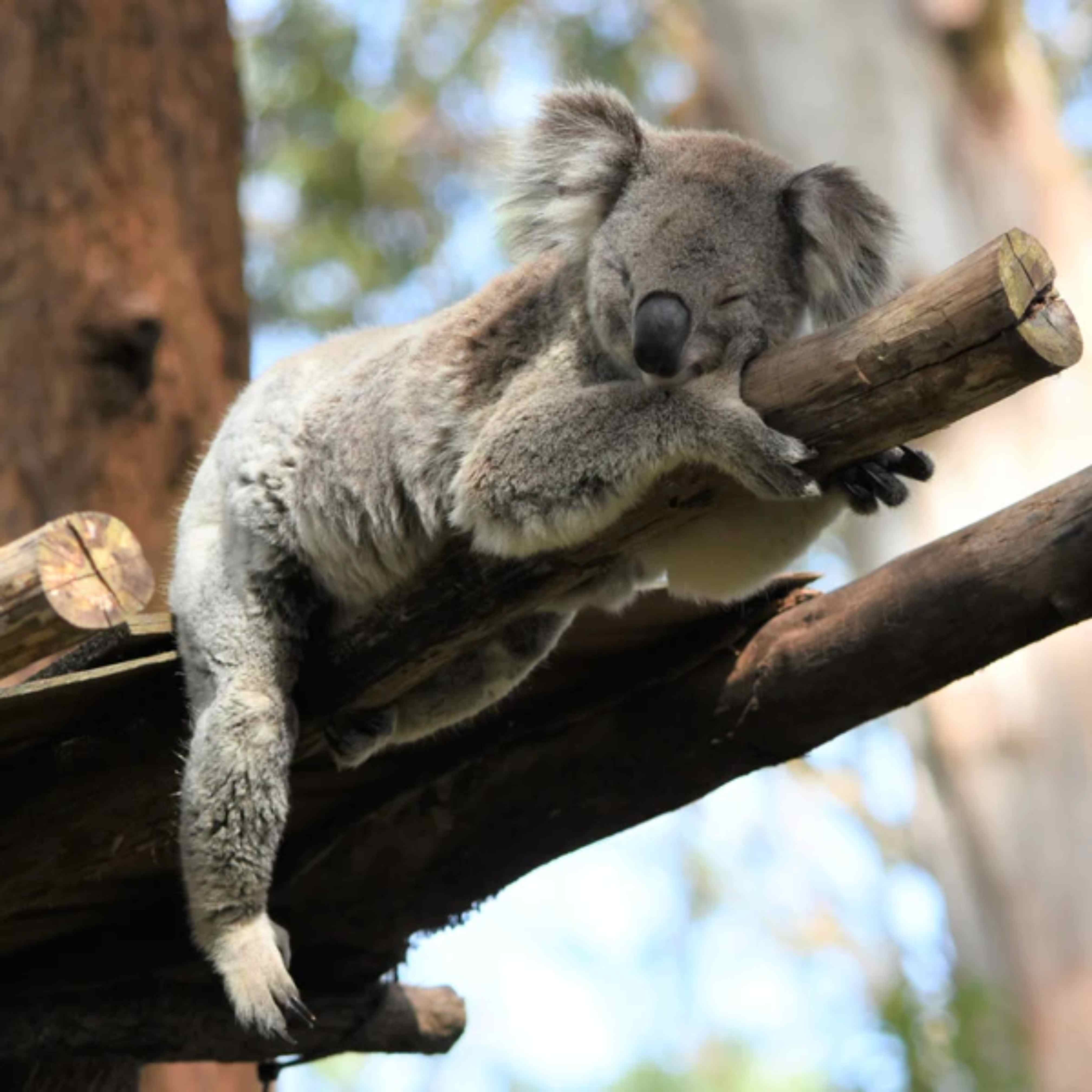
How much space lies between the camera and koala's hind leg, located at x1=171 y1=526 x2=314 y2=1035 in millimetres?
3293

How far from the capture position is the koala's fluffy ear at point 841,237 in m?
3.20

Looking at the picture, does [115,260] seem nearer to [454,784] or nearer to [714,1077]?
[454,784]

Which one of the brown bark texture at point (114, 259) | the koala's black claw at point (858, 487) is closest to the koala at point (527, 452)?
the koala's black claw at point (858, 487)

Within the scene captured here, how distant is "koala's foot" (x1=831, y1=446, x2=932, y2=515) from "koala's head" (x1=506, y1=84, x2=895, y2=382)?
1.17 feet

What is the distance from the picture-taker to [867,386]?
2.67 meters

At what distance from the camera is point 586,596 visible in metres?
3.46

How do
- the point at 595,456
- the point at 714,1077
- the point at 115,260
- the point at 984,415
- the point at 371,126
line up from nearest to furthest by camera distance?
1. the point at 595,456
2. the point at 115,260
3. the point at 984,415
4. the point at 371,126
5. the point at 714,1077

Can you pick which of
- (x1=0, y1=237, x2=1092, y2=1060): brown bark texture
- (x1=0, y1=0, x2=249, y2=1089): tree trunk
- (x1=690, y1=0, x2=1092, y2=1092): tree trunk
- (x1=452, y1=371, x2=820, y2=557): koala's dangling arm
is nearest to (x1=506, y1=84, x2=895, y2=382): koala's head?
(x1=452, y1=371, x2=820, y2=557): koala's dangling arm

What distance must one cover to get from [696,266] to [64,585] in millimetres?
1620

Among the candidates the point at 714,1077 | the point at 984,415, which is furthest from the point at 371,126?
the point at 714,1077

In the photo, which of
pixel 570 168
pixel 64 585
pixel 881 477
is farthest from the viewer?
pixel 570 168

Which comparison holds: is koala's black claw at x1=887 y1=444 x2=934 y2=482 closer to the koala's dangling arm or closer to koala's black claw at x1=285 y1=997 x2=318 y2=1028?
the koala's dangling arm

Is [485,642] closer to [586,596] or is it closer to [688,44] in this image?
[586,596]

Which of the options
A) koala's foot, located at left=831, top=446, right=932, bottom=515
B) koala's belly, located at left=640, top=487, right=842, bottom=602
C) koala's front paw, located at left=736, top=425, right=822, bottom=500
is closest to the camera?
koala's front paw, located at left=736, top=425, right=822, bottom=500
